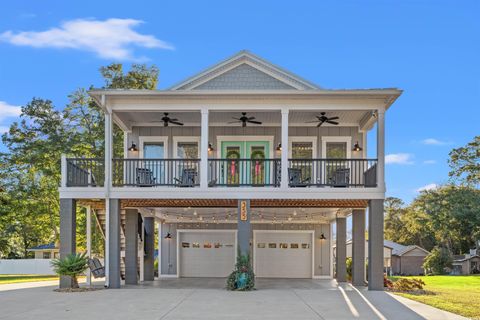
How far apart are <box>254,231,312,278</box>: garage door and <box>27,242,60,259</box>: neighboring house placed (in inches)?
946

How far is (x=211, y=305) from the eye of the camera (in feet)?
43.1

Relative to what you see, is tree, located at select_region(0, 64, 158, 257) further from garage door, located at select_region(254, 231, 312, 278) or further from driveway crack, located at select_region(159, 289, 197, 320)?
driveway crack, located at select_region(159, 289, 197, 320)

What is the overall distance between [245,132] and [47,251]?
31.5 m

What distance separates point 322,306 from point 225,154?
9468 mm

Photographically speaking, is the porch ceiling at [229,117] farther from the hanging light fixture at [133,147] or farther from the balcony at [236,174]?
the balcony at [236,174]

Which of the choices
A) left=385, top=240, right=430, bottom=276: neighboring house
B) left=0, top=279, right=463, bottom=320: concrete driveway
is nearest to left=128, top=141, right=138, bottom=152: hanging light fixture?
left=0, top=279, right=463, bottom=320: concrete driveway

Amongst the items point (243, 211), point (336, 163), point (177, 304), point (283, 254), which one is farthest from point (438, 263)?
point (177, 304)

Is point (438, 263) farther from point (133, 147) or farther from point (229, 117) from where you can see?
point (133, 147)

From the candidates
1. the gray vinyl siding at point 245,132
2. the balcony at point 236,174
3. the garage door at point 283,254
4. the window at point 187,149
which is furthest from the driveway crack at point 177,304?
the garage door at point 283,254

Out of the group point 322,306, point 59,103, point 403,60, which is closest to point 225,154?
point 322,306

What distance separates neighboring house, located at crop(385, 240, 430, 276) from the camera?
2031 inches

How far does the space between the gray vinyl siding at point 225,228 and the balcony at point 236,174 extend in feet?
13.1

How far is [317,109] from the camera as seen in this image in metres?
17.9

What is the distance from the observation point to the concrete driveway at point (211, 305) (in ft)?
38.0
